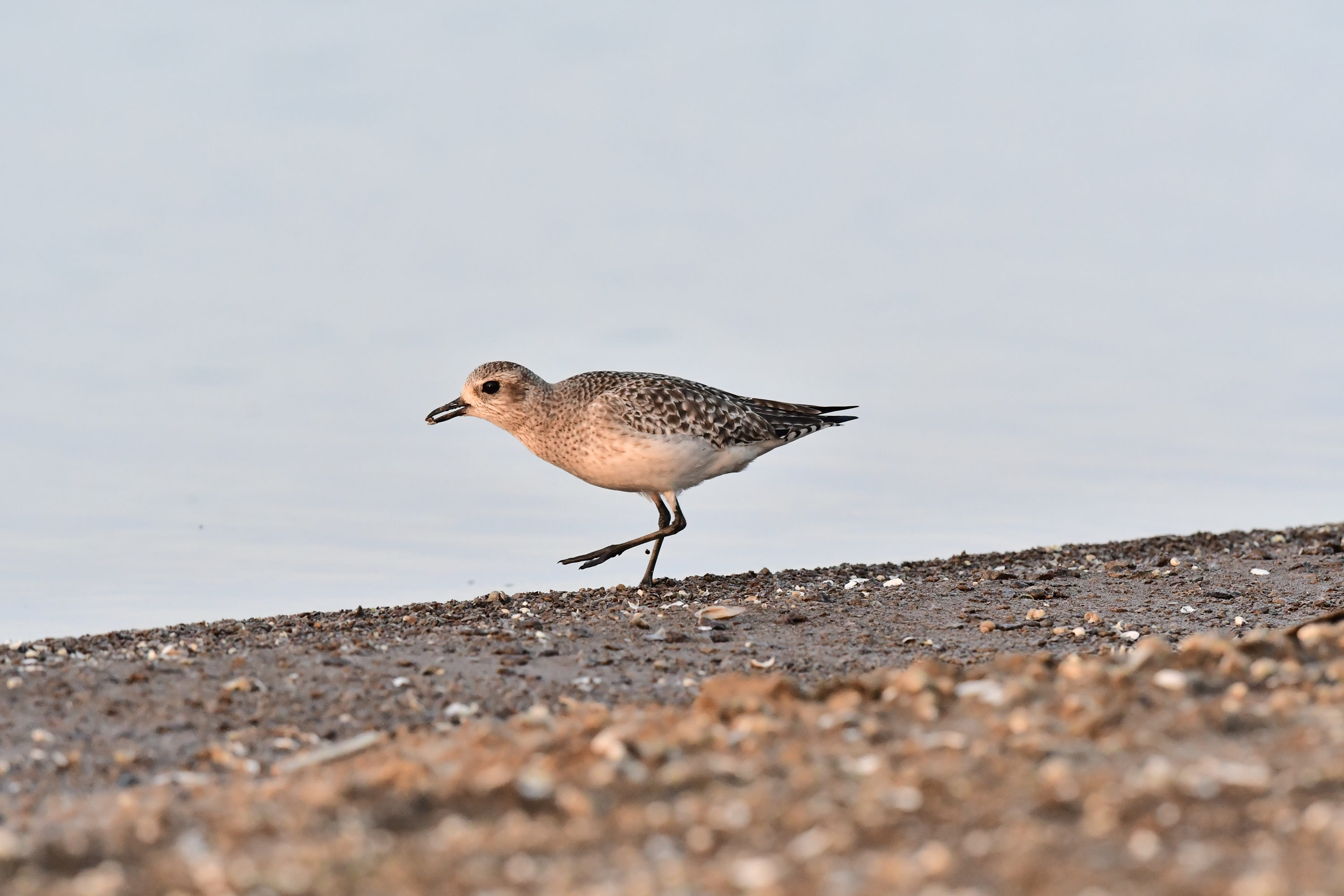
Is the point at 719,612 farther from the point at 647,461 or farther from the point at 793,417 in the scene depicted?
the point at 793,417

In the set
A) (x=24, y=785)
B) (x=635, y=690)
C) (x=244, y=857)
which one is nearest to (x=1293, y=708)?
(x=635, y=690)

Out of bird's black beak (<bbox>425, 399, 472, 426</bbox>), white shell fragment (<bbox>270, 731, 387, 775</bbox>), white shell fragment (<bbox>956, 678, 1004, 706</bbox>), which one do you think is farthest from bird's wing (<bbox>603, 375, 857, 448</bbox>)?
white shell fragment (<bbox>956, 678, 1004, 706</bbox>)

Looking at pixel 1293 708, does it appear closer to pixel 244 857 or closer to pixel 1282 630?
pixel 1282 630

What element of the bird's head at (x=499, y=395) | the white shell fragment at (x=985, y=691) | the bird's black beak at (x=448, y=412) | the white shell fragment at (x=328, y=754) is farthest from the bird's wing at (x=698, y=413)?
the white shell fragment at (x=985, y=691)

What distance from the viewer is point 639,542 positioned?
10031 millimetres

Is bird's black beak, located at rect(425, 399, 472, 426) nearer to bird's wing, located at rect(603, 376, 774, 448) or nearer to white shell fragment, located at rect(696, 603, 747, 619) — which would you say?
bird's wing, located at rect(603, 376, 774, 448)

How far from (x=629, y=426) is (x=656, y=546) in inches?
37.5

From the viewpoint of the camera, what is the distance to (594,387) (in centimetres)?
1003

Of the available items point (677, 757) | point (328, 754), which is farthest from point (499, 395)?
point (677, 757)

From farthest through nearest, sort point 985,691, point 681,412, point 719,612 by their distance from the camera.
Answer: point 681,412
point 719,612
point 985,691

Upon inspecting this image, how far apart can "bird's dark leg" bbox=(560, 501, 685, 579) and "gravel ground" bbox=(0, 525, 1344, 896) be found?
1.49m

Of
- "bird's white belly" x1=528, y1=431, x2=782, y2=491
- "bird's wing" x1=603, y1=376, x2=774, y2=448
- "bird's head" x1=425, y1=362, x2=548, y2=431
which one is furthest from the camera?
"bird's head" x1=425, y1=362, x2=548, y2=431

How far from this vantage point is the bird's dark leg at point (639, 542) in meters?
9.98

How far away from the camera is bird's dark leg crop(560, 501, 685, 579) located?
9977mm
